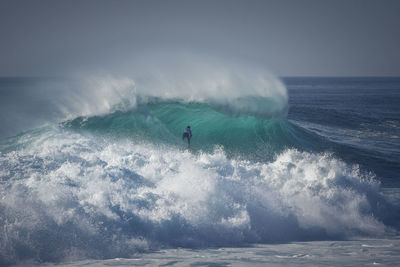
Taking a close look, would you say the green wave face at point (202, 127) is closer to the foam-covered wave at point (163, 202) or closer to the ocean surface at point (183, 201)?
the ocean surface at point (183, 201)

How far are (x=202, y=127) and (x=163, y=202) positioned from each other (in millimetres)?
7204

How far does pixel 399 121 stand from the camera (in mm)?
23344

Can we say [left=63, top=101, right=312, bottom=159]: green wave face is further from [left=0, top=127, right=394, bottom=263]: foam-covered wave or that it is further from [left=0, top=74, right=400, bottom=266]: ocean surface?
[left=0, top=127, right=394, bottom=263]: foam-covered wave

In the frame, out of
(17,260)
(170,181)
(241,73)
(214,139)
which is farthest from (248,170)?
(241,73)

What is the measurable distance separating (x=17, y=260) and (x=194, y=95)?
1153 centimetres

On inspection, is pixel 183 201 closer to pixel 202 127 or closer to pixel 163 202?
pixel 163 202

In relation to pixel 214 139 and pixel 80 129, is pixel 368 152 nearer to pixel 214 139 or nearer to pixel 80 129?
pixel 214 139

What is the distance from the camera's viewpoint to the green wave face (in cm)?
1286

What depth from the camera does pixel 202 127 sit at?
46.4 ft

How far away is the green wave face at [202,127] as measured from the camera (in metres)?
12.9

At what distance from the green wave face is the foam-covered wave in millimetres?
2838

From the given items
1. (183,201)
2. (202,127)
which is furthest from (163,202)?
(202,127)

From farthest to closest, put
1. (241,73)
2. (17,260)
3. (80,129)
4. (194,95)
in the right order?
1. (241,73)
2. (194,95)
3. (80,129)
4. (17,260)

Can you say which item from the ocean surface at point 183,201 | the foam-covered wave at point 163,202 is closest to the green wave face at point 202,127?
the ocean surface at point 183,201
